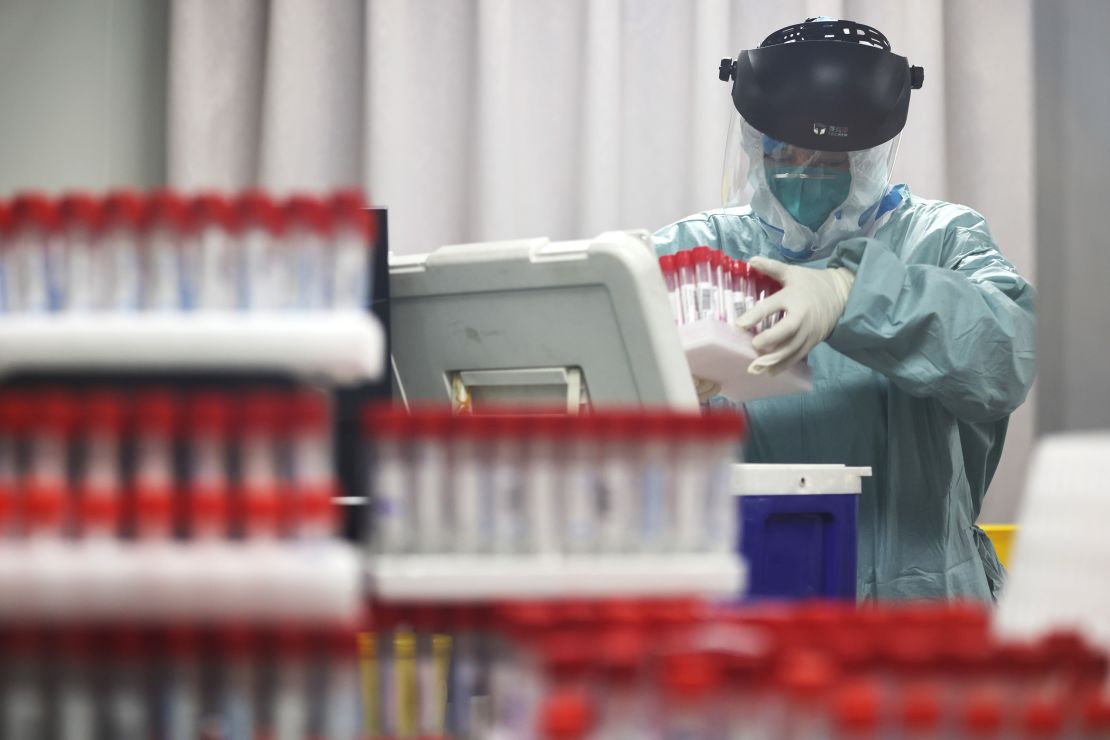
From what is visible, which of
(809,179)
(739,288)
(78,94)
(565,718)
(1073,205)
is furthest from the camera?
(78,94)

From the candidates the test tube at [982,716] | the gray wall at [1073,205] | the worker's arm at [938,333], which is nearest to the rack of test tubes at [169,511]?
the test tube at [982,716]

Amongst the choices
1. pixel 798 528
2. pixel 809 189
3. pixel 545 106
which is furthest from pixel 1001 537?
pixel 545 106

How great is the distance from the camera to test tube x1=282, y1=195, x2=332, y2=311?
2.40 feet

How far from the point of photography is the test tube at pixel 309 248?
733mm

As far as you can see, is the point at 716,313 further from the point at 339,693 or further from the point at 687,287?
the point at 339,693

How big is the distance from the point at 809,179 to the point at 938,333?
38cm

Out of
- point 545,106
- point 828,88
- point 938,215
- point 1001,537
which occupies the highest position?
point 545,106

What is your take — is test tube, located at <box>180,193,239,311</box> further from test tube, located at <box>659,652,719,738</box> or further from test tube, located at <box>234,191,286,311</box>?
test tube, located at <box>659,652,719,738</box>

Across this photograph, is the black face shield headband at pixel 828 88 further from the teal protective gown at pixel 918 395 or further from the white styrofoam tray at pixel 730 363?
the white styrofoam tray at pixel 730 363

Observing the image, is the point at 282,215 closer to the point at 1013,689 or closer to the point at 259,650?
the point at 259,650

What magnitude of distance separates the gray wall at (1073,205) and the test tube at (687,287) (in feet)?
1.42

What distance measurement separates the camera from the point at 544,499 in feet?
2.46

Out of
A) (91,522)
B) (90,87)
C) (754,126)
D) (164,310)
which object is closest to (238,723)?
(91,522)

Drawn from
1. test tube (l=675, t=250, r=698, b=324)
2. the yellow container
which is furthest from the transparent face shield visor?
the yellow container
